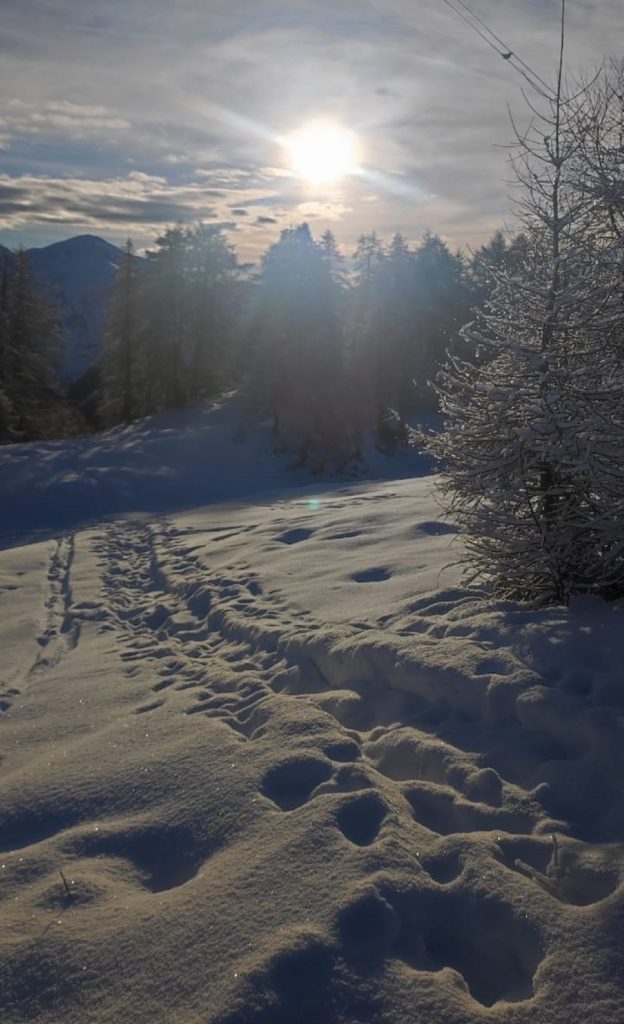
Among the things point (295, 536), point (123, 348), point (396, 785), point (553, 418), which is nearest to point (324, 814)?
point (396, 785)

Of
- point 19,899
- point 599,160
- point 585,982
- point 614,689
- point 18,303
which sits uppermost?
point 18,303

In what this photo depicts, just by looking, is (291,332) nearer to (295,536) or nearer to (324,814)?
(295,536)

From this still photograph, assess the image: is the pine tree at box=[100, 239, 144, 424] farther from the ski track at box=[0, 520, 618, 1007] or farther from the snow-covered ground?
the ski track at box=[0, 520, 618, 1007]

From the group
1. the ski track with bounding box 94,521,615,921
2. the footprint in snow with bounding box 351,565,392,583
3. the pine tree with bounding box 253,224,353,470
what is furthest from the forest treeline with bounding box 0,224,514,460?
the ski track with bounding box 94,521,615,921

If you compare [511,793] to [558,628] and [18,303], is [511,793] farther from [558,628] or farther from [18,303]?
[18,303]

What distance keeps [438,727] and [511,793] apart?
90cm

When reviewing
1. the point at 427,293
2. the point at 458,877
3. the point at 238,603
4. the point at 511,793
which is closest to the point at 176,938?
the point at 458,877

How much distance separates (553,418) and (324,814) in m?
3.48

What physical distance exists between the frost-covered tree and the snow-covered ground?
0.55m

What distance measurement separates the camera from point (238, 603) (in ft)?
30.2

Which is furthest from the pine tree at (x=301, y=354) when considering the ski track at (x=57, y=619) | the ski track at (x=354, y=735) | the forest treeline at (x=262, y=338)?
the ski track at (x=354, y=735)

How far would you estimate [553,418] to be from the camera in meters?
5.63

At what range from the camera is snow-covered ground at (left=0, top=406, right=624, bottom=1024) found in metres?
2.96

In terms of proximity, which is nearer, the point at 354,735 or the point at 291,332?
the point at 354,735
